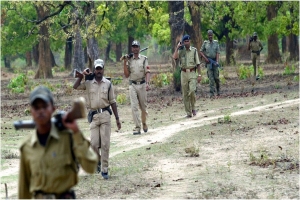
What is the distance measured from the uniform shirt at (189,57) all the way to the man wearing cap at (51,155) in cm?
1219

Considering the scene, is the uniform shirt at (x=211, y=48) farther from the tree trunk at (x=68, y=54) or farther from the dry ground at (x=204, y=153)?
the tree trunk at (x=68, y=54)

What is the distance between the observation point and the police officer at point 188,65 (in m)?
17.2

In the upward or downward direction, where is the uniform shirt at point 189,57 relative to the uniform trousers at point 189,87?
upward

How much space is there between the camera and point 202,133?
15.3 metres

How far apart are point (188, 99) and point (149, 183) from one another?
746 centimetres

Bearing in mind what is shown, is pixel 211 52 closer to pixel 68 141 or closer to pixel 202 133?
pixel 202 133

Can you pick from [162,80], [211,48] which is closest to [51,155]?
[211,48]

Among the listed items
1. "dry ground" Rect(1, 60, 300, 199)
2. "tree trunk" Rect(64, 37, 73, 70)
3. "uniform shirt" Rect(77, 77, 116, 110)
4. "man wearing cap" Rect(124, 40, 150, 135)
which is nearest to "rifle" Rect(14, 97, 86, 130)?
"dry ground" Rect(1, 60, 300, 199)

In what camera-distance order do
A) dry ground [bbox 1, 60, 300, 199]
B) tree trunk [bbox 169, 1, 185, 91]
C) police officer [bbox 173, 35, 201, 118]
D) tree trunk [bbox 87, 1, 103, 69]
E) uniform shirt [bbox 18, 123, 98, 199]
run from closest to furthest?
uniform shirt [bbox 18, 123, 98, 199] < dry ground [bbox 1, 60, 300, 199] < police officer [bbox 173, 35, 201, 118] < tree trunk [bbox 169, 1, 185, 91] < tree trunk [bbox 87, 1, 103, 69]

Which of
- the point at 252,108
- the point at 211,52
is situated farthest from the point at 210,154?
the point at 211,52

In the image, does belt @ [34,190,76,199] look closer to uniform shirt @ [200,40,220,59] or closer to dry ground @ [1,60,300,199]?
dry ground @ [1,60,300,199]

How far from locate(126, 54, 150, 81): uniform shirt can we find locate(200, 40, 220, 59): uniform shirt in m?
6.19

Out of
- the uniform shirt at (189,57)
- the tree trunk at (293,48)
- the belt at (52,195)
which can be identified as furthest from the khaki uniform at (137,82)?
the tree trunk at (293,48)

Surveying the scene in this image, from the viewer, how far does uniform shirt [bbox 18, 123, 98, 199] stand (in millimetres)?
5074
